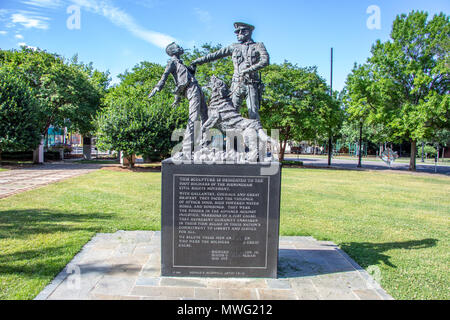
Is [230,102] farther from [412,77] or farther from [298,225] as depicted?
[412,77]

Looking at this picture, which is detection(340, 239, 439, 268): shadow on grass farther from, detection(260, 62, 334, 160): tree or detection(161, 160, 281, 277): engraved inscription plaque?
detection(260, 62, 334, 160): tree

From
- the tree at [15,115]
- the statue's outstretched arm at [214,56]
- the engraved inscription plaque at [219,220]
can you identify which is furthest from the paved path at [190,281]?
the tree at [15,115]

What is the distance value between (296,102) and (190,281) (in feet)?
68.9

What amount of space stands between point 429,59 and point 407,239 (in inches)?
787

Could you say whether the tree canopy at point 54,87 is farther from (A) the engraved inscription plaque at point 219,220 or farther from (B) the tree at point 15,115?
(A) the engraved inscription plaque at point 219,220

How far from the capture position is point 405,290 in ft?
13.7

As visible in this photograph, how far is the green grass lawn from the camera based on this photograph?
4.50 meters

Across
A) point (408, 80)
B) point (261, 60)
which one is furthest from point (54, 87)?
point (408, 80)

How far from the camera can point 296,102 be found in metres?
23.5

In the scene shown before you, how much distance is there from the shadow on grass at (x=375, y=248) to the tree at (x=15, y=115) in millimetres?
19227

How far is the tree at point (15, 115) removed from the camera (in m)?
17.8

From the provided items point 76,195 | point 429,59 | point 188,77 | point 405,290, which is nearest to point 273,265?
point 405,290

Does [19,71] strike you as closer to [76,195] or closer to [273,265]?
[76,195]

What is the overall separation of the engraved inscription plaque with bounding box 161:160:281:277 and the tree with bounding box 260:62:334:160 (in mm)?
19302
